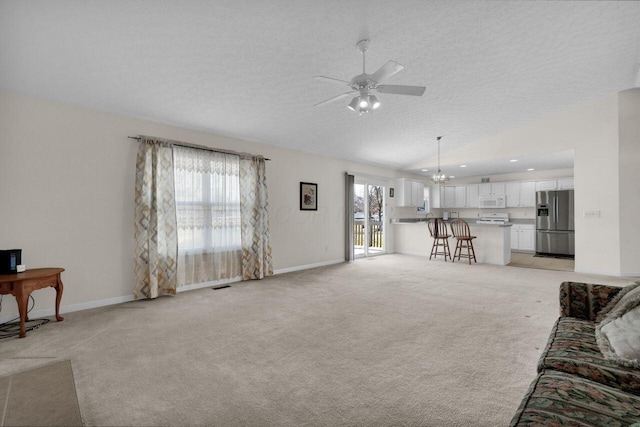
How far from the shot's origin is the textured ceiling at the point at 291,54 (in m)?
2.41

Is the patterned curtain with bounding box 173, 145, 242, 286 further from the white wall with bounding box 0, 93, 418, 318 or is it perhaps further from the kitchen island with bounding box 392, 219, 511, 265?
the kitchen island with bounding box 392, 219, 511, 265

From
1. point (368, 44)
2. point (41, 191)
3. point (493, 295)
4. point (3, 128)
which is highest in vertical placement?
point (368, 44)

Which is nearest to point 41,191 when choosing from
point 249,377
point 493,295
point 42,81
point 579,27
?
point 42,81

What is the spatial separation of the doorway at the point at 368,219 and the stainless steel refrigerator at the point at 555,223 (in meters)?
3.96

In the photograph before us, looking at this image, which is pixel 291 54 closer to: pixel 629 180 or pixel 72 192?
pixel 72 192

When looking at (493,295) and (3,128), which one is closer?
(3,128)

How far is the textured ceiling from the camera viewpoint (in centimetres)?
241

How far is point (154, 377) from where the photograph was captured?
209 cm

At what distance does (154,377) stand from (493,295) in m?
4.08

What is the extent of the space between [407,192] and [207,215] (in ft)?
18.7

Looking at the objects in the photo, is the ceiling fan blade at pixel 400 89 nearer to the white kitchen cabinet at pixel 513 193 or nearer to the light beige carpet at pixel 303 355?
the light beige carpet at pixel 303 355

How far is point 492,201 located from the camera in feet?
28.9

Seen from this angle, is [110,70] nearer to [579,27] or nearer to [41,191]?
[41,191]

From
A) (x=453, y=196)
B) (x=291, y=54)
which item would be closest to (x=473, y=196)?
(x=453, y=196)
